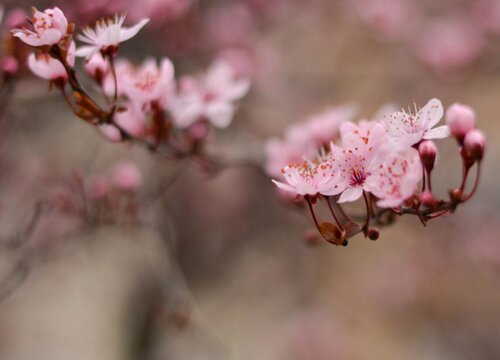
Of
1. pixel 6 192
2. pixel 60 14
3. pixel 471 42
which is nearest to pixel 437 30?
pixel 471 42

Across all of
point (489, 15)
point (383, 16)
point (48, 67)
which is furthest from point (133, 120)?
point (489, 15)

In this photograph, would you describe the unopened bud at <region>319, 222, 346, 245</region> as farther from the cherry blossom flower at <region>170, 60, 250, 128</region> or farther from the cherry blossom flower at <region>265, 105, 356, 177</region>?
the cherry blossom flower at <region>170, 60, 250, 128</region>

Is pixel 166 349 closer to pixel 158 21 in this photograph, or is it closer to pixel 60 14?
pixel 158 21

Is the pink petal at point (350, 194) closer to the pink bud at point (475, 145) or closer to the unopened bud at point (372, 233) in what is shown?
the unopened bud at point (372, 233)

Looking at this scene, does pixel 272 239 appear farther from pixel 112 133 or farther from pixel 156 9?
pixel 112 133

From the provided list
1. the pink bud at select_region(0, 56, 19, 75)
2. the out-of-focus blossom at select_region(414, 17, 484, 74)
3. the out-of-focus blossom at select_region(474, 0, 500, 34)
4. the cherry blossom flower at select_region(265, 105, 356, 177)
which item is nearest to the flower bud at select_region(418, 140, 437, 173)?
the cherry blossom flower at select_region(265, 105, 356, 177)

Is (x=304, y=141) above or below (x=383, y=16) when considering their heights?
above
